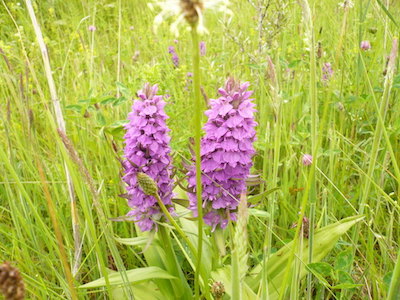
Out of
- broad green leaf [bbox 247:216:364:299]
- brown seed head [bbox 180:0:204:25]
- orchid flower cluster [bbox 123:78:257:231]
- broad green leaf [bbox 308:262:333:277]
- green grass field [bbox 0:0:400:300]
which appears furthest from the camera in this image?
orchid flower cluster [bbox 123:78:257:231]

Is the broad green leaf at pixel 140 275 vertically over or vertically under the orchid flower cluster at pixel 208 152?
under

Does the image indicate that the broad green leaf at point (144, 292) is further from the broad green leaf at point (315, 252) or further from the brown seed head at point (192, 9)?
the brown seed head at point (192, 9)

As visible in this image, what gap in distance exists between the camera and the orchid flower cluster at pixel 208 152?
1.21 m

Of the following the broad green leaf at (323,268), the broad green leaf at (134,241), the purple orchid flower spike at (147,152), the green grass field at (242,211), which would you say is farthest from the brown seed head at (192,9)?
the broad green leaf at (134,241)

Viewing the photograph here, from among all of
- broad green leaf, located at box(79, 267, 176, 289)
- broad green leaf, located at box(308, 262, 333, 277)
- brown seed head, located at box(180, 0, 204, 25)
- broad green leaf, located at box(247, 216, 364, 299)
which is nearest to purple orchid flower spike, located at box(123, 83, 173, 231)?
broad green leaf, located at box(79, 267, 176, 289)

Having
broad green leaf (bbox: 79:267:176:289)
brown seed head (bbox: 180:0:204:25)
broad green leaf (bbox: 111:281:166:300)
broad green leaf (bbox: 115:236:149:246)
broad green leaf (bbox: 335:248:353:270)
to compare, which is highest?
brown seed head (bbox: 180:0:204:25)

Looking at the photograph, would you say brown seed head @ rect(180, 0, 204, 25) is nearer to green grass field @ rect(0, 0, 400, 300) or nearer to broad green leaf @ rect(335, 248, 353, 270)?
green grass field @ rect(0, 0, 400, 300)

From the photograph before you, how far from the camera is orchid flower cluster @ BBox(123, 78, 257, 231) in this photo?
1211 millimetres

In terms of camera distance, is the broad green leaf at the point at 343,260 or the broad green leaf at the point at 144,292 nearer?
the broad green leaf at the point at 343,260

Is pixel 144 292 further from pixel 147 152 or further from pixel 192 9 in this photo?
pixel 192 9

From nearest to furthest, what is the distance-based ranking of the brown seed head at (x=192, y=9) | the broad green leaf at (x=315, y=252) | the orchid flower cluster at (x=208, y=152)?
the brown seed head at (x=192, y=9), the broad green leaf at (x=315, y=252), the orchid flower cluster at (x=208, y=152)

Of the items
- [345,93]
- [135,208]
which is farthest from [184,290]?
[345,93]

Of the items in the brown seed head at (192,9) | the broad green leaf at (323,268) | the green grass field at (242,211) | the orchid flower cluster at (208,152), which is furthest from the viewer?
the orchid flower cluster at (208,152)

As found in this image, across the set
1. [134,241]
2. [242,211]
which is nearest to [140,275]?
[134,241]
